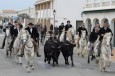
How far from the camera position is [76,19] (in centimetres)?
6088

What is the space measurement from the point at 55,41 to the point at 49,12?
51.6 meters

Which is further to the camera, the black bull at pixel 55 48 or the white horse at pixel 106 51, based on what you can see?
the black bull at pixel 55 48

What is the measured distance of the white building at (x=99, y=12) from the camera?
35031 mm

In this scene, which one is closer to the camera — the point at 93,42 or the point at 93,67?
the point at 93,67

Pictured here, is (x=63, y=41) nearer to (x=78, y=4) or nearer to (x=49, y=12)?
(x=78, y=4)

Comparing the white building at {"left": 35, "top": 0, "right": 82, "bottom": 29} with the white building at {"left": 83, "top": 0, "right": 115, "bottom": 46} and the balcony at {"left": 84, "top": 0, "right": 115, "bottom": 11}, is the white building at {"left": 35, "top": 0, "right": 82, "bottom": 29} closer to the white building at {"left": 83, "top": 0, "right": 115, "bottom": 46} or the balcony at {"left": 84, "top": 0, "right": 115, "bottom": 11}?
the white building at {"left": 83, "top": 0, "right": 115, "bottom": 46}

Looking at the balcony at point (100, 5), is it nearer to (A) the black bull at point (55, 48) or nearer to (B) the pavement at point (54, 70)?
(B) the pavement at point (54, 70)

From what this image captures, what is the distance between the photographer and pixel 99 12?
125ft

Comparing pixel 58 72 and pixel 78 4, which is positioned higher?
pixel 78 4

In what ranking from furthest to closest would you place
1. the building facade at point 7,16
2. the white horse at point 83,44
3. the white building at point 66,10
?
the building facade at point 7,16 → the white building at point 66,10 → the white horse at point 83,44

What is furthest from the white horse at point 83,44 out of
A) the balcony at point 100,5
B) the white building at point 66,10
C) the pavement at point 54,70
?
the white building at point 66,10

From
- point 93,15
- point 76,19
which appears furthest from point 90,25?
point 76,19

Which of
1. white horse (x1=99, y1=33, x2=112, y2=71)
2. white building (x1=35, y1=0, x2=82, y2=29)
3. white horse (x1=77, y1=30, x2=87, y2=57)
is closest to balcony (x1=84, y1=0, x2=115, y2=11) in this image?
white horse (x1=77, y1=30, x2=87, y2=57)

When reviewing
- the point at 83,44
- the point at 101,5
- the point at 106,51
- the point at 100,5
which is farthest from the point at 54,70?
the point at 100,5
